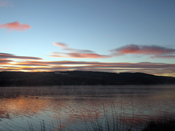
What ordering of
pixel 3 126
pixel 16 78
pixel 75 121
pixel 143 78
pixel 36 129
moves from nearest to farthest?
pixel 36 129, pixel 3 126, pixel 75 121, pixel 16 78, pixel 143 78

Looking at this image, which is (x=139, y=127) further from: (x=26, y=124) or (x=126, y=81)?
(x=126, y=81)

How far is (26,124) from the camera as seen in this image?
15.6 m

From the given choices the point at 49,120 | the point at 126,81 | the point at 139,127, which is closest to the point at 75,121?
the point at 49,120

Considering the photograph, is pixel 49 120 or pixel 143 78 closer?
pixel 49 120

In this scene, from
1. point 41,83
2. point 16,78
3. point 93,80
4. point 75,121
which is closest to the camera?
point 75,121

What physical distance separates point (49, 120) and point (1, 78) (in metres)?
116

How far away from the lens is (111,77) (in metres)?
146

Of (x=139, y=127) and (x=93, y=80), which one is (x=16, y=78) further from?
(x=139, y=127)

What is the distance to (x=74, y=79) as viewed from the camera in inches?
5197

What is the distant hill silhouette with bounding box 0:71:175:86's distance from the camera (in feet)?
386

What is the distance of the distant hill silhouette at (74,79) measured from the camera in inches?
4633

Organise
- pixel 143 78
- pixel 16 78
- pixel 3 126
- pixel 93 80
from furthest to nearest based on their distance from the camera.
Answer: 1. pixel 143 78
2. pixel 93 80
3. pixel 16 78
4. pixel 3 126

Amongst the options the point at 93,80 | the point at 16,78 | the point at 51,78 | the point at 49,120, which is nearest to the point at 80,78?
the point at 93,80

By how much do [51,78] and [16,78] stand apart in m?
22.5
